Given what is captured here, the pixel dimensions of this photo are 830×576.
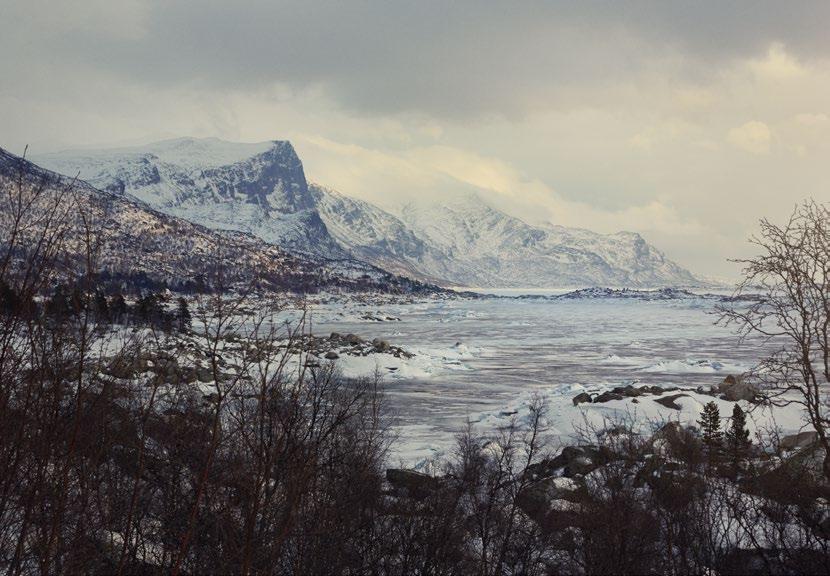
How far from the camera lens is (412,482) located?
17.4m

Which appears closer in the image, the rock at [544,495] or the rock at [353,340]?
the rock at [544,495]

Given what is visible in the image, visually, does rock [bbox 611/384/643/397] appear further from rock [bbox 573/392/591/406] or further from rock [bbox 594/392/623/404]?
rock [bbox 573/392/591/406]

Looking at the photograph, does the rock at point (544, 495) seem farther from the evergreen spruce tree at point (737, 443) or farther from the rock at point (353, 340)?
the rock at point (353, 340)

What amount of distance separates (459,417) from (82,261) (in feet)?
87.4

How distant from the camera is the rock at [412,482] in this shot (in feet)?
54.3

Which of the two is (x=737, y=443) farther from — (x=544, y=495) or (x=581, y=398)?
(x=581, y=398)

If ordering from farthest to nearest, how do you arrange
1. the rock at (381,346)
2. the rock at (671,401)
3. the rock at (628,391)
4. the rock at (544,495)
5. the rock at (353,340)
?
1. the rock at (353,340)
2. the rock at (381,346)
3. the rock at (628,391)
4. the rock at (671,401)
5. the rock at (544,495)

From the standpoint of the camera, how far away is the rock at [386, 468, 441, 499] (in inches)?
651

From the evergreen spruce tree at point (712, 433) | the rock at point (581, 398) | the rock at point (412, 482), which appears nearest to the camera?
the rock at point (412, 482)

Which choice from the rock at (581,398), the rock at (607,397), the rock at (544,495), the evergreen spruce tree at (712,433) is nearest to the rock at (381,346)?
the rock at (581,398)

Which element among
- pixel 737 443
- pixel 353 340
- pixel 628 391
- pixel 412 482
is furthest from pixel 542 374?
pixel 412 482

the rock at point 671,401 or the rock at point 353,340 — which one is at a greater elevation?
the rock at point 671,401

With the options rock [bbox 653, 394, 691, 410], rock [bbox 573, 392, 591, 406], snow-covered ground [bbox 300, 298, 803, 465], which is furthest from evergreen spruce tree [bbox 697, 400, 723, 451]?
rock [bbox 573, 392, 591, 406]

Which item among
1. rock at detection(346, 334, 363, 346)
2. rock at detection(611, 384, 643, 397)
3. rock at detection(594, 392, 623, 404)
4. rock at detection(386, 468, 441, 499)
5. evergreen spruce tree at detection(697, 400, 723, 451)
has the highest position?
evergreen spruce tree at detection(697, 400, 723, 451)
